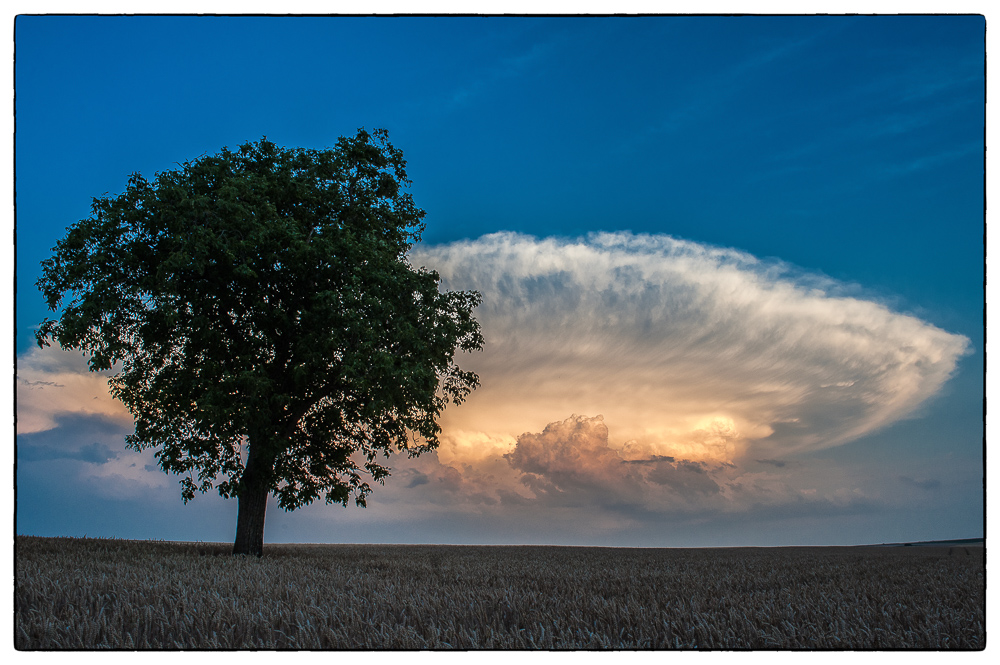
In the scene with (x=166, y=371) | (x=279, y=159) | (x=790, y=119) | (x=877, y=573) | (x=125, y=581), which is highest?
(x=279, y=159)

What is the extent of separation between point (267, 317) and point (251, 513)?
200 inches

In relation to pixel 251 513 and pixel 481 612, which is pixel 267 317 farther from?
pixel 481 612

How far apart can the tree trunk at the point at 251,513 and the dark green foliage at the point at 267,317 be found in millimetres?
218

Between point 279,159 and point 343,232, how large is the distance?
3.20 meters

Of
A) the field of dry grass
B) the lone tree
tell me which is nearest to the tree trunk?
the lone tree

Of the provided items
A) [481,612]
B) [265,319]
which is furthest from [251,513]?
[481,612]

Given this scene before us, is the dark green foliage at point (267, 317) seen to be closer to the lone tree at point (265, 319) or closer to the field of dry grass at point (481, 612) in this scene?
the lone tree at point (265, 319)

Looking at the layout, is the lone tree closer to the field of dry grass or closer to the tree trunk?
the tree trunk

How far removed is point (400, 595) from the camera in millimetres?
7613

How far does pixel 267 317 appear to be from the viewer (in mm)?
14938

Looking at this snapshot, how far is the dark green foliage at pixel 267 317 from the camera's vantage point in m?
13.1

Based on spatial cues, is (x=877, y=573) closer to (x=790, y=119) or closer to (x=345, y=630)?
(x=790, y=119)
